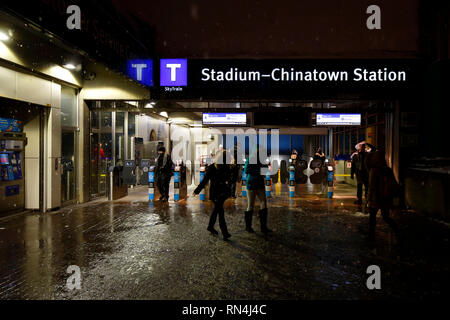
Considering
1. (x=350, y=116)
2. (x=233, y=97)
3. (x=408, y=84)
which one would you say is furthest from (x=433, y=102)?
(x=233, y=97)

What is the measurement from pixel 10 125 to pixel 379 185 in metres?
9.49

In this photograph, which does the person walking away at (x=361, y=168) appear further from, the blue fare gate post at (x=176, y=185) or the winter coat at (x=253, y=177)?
the blue fare gate post at (x=176, y=185)

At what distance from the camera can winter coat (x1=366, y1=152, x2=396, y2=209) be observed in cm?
712

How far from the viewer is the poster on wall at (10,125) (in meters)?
9.40

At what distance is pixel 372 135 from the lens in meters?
15.0

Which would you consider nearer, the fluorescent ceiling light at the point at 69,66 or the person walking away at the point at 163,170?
the fluorescent ceiling light at the point at 69,66

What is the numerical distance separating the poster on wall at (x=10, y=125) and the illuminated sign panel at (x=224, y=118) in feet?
20.2

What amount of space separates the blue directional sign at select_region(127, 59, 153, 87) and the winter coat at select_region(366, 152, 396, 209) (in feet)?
24.1

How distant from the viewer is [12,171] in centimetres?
966

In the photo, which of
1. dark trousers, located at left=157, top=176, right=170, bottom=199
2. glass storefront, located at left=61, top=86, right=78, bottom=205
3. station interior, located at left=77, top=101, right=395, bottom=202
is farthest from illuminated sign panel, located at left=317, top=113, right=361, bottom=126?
glass storefront, located at left=61, top=86, right=78, bottom=205

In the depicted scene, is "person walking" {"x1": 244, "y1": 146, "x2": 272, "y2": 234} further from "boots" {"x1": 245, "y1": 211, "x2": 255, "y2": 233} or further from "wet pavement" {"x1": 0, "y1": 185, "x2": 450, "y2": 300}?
"wet pavement" {"x1": 0, "y1": 185, "x2": 450, "y2": 300}

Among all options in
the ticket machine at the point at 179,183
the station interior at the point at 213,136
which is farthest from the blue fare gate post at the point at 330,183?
the ticket machine at the point at 179,183
